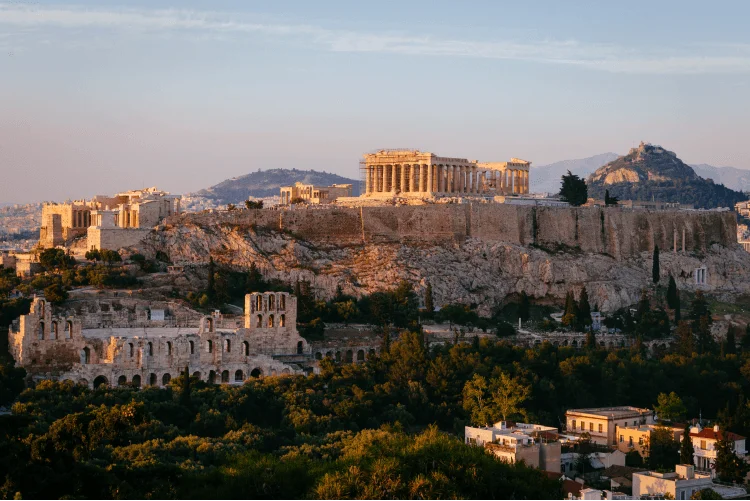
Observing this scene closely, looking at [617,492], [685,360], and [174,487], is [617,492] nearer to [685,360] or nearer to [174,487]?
[174,487]

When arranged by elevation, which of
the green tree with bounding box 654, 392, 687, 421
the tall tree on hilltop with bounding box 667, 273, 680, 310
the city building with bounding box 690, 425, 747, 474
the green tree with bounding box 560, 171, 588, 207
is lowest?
the city building with bounding box 690, 425, 747, 474

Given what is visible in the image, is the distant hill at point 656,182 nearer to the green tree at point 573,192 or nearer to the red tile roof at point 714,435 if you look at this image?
the green tree at point 573,192

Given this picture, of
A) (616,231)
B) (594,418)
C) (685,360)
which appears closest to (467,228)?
(616,231)

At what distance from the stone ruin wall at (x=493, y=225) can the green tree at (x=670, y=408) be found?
21203 mm

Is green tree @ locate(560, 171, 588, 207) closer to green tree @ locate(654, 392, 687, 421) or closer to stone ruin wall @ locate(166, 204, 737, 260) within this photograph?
stone ruin wall @ locate(166, 204, 737, 260)

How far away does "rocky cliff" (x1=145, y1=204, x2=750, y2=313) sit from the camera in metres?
73.5

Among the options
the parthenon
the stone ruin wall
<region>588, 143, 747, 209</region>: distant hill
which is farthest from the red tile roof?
<region>588, 143, 747, 209</region>: distant hill

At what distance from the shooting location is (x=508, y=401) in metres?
56.9

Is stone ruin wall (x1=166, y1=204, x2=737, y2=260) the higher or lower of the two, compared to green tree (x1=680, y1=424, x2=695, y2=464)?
higher

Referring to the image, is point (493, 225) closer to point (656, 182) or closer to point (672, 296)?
point (672, 296)

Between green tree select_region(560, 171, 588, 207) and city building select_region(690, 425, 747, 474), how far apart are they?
115 feet

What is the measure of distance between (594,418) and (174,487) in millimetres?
21239

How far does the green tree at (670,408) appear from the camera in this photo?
5944 centimetres

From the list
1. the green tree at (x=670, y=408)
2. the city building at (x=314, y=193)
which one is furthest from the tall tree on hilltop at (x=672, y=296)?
the city building at (x=314, y=193)
